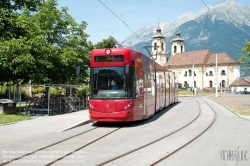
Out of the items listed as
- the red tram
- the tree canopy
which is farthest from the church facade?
the red tram

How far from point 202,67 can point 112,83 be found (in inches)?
4046

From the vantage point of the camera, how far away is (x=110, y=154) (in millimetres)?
7961

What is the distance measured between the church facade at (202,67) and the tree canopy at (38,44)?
75835 millimetres

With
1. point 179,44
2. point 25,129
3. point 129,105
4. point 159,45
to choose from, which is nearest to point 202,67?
point 159,45

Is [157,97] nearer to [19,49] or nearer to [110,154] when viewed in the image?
[19,49]

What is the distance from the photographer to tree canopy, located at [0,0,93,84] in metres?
16.8

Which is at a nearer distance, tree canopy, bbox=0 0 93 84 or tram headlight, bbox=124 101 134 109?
tram headlight, bbox=124 101 134 109

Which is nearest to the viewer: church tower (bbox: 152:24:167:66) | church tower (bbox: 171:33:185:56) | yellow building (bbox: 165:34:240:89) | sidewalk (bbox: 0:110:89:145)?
sidewalk (bbox: 0:110:89:145)

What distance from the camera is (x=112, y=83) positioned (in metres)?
12.9

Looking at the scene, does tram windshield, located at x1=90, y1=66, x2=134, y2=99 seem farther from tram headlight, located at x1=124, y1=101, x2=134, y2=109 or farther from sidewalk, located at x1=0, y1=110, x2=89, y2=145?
sidewalk, located at x1=0, y1=110, x2=89, y2=145

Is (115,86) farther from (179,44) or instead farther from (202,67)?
(179,44)

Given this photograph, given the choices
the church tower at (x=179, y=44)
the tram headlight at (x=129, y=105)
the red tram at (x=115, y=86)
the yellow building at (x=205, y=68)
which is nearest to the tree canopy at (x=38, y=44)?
the red tram at (x=115, y=86)

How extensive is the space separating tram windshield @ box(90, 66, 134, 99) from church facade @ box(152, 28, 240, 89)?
87287mm

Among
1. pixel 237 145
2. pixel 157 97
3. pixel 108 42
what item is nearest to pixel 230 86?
pixel 108 42
